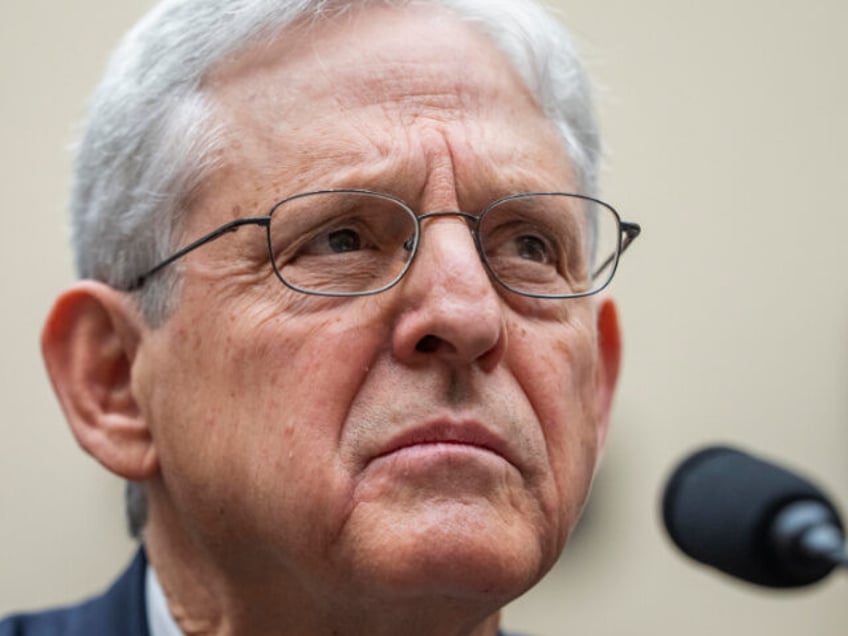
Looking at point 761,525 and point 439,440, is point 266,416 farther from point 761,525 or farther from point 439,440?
point 761,525

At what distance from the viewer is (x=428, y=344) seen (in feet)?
6.05

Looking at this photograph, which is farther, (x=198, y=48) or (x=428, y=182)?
(x=198, y=48)

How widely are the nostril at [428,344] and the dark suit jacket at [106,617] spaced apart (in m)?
0.87

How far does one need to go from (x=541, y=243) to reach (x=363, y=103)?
39 cm

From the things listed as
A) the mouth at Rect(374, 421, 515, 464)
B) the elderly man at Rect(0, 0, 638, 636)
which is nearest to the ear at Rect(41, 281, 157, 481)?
the elderly man at Rect(0, 0, 638, 636)

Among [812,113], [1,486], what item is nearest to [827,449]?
[812,113]

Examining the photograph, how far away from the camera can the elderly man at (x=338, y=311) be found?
1.81m

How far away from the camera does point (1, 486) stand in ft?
12.6

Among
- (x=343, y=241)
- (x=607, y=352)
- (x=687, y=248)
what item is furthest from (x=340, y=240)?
(x=687, y=248)

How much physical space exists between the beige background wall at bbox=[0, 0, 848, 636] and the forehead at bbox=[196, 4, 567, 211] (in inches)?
77.1

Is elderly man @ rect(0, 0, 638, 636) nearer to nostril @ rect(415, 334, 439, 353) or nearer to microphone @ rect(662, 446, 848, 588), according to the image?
nostril @ rect(415, 334, 439, 353)

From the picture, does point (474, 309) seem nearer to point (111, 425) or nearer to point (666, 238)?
point (111, 425)

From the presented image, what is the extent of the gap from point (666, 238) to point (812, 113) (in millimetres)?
719

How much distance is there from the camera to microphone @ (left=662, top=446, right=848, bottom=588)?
152 cm
